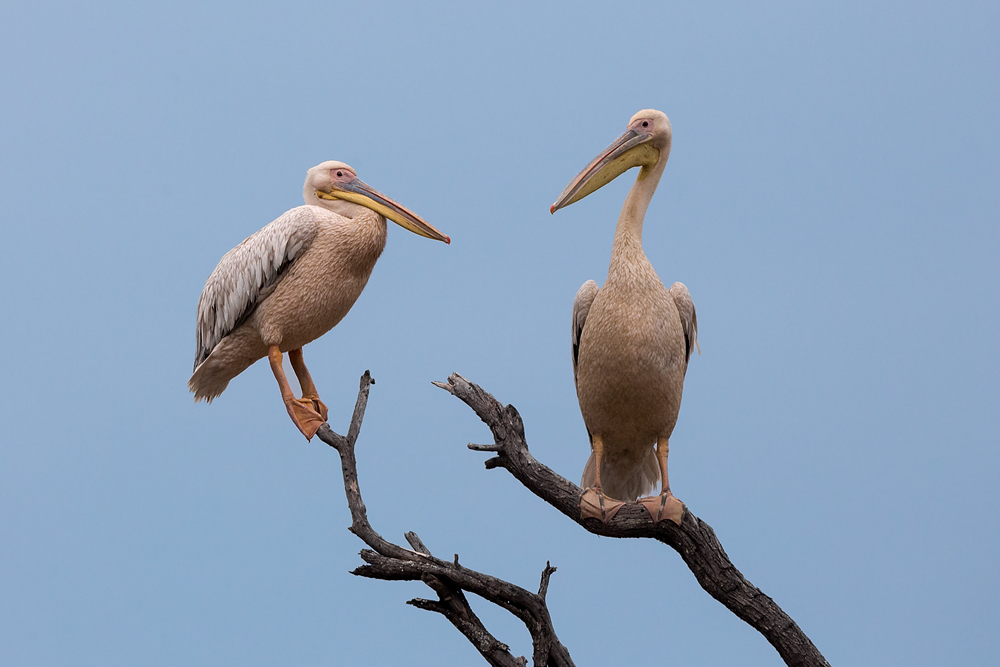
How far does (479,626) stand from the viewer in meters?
4.28

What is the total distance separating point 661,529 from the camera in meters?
4.35

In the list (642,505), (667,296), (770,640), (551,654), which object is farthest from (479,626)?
(667,296)

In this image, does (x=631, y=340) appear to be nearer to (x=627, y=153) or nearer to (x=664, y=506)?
(x=664, y=506)

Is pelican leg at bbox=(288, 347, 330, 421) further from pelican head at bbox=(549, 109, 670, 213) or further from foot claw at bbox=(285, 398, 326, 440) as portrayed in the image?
pelican head at bbox=(549, 109, 670, 213)

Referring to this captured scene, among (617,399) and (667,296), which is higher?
(667,296)

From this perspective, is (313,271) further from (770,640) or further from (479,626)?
(770,640)

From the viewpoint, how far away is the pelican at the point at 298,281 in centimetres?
453

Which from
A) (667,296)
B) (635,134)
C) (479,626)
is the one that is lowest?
(479,626)

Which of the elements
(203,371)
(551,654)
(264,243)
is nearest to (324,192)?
(264,243)

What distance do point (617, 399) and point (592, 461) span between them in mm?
488

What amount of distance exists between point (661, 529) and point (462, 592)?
863 mm

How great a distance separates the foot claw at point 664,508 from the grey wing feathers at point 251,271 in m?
1.84

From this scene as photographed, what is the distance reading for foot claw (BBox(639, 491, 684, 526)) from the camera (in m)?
4.28

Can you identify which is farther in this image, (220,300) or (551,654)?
(220,300)
